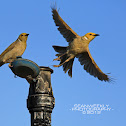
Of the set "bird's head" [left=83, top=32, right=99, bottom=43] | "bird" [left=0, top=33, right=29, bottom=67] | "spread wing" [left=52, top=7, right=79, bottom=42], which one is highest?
"spread wing" [left=52, top=7, right=79, bottom=42]

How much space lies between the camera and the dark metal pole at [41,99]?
16.8ft

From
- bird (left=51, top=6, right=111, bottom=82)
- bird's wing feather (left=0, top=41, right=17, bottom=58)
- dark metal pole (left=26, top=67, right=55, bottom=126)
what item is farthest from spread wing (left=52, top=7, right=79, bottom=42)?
dark metal pole (left=26, top=67, right=55, bottom=126)

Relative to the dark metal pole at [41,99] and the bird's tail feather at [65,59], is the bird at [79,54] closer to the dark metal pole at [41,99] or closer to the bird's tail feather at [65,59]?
the bird's tail feather at [65,59]

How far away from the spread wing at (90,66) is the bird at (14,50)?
1.84 metres

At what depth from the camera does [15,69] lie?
507cm

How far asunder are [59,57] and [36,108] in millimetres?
2855

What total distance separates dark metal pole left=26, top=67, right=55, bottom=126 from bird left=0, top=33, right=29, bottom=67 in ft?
3.41

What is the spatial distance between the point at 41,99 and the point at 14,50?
185cm

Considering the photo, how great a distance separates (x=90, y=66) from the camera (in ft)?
26.6

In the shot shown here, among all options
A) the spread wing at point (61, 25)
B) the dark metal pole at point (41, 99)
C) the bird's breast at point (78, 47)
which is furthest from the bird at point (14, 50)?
the spread wing at point (61, 25)

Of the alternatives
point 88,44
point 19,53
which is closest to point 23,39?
point 19,53

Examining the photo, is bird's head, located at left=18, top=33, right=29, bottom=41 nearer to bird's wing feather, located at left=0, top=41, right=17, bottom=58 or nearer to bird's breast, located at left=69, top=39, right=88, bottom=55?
bird's wing feather, located at left=0, top=41, right=17, bottom=58

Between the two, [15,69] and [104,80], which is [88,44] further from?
[15,69]

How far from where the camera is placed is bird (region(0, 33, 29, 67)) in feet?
21.0
